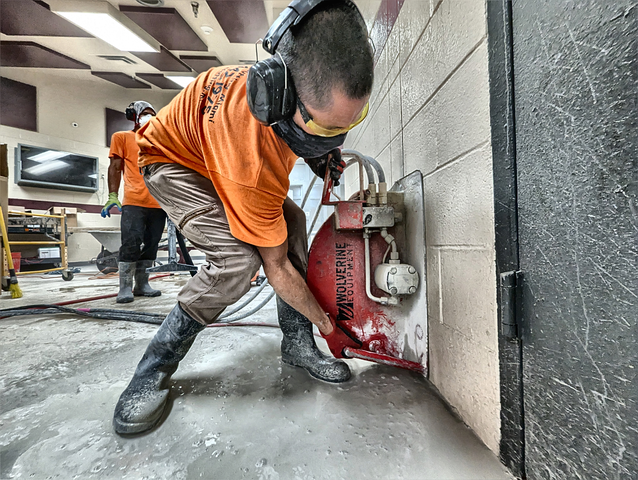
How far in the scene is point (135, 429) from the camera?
0.69 metres

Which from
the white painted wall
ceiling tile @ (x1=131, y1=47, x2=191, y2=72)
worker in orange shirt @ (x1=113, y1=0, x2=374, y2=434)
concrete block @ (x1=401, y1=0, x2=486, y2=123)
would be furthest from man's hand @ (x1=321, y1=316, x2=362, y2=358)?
the white painted wall

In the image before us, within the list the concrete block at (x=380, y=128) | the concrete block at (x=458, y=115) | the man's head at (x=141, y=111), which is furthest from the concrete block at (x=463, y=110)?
the man's head at (x=141, y=111)

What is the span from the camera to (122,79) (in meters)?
5.57

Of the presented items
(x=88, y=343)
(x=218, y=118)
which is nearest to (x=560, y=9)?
(x=218, y=118)

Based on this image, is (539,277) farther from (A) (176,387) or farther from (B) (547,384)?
(A) (176,387)

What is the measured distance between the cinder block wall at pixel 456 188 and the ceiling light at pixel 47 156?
266 inches

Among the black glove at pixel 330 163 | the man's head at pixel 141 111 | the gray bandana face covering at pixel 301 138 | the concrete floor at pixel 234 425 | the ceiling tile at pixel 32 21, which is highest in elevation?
the ceiling tile at pixel 32 21

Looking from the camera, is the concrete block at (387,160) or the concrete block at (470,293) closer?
the concrete block at (470,293)

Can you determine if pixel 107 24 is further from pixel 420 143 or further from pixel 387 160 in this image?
pixel 420 143

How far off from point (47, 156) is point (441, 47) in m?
6.99

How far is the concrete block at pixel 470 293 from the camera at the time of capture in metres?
0.59

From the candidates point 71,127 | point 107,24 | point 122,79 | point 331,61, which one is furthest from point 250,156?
point 71,127

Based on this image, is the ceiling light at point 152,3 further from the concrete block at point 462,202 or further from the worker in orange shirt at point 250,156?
the concrete block at point 462,202

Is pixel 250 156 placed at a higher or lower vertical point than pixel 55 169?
lower
